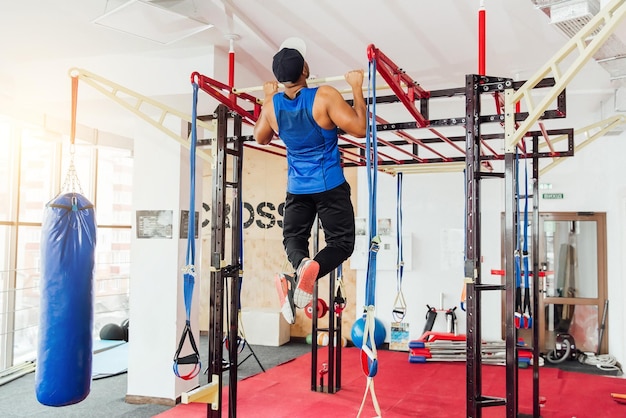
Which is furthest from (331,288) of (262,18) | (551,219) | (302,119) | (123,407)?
(551,219)

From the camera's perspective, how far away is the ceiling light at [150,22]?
394 cm

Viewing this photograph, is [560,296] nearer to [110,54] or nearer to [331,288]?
[331,288]

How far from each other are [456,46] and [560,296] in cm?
497

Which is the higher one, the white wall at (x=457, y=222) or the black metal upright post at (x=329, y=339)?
the white wall at (x=457, y=222)

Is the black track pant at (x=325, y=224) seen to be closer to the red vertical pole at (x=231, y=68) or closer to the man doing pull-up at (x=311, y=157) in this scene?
the man doing pull-up at (x=311, y=157)

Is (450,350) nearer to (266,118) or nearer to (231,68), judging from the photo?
(231,68)

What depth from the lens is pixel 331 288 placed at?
596 cm

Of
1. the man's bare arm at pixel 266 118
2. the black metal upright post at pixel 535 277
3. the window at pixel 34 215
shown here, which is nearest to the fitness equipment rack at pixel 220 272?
the man's bare arm at pixel 266 118

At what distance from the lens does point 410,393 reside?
20.8 ft

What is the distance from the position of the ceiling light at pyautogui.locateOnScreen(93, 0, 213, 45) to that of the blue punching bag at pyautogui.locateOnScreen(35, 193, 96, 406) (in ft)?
4.51

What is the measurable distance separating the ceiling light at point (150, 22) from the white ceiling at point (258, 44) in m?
0.10

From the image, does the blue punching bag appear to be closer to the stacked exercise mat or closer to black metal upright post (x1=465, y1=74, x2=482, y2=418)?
black metal upright post (x1=465, y1=74, x2=482, y2=418)

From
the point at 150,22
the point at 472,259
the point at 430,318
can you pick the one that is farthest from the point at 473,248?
the point at 430,318

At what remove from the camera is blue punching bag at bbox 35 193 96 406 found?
3736 millimetres
